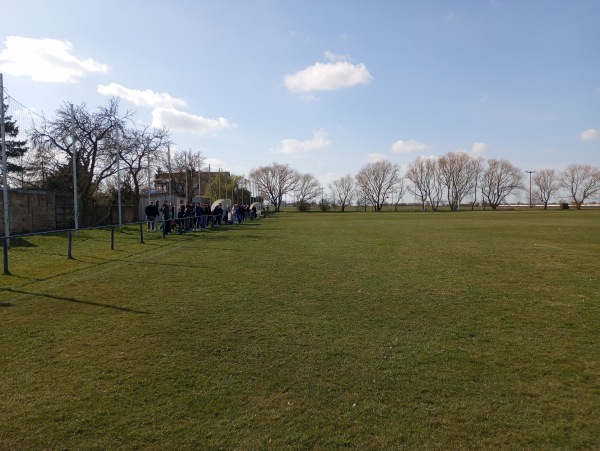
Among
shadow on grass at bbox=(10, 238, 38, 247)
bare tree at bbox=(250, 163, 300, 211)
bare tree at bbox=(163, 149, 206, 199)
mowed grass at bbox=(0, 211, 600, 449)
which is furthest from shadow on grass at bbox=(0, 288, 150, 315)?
bare tree at bbox=(250, 163, 300, 211)

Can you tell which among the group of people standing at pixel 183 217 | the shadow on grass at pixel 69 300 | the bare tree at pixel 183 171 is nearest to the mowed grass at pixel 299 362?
the shadow on grass at pixel 69 300

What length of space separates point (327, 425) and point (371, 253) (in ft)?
40.4

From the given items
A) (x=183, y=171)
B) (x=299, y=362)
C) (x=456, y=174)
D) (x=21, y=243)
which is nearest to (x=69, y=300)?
(x=299, y=362)

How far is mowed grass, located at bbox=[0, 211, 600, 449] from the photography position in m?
3.37

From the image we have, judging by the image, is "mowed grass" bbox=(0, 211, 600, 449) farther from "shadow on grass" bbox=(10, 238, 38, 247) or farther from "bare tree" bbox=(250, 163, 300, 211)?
"bare tree" bbox=(250, 163, 300, 211)

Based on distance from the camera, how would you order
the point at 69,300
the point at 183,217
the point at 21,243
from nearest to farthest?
the point at 69,300
the point at 21,243
the point at 183,217

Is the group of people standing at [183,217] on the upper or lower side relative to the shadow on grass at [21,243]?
upper

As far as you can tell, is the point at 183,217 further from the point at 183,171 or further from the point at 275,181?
the point at 275,181

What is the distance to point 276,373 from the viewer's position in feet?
14.7

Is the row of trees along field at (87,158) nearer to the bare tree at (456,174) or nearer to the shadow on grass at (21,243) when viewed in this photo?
the shadow on grass at (21,243)

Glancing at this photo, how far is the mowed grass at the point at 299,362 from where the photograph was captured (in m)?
3.37

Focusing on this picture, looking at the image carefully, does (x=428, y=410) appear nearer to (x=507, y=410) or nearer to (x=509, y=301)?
(x=507, y=410)

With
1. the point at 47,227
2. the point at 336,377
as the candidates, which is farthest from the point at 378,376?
the point at 47,227

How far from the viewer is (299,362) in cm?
480
